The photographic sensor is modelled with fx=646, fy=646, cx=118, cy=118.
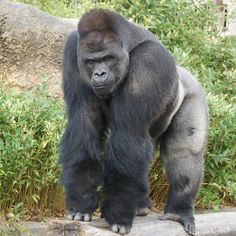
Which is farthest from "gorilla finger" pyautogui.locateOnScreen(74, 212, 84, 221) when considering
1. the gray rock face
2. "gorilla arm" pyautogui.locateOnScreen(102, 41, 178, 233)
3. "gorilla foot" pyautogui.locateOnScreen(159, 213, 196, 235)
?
the gray rock face

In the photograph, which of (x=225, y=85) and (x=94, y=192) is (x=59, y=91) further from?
(x=94, y=192)

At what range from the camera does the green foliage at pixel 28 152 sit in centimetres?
510

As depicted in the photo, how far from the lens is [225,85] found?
Result: 7199 millimetres

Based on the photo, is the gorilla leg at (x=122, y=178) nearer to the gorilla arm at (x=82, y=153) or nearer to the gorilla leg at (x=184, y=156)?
the gorilla arm at (x=82, y=153)

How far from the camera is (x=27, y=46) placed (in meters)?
6.63

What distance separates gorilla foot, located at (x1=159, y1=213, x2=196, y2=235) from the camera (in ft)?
13.3

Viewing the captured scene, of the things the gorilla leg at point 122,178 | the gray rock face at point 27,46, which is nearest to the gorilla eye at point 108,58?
the gorilla leg at point 122,178

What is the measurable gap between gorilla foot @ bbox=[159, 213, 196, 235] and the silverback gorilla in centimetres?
1

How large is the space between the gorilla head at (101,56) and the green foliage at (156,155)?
1.50 m

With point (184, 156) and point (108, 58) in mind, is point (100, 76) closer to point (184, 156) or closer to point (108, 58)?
point (108, 58)

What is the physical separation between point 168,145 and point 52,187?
141 centimetres

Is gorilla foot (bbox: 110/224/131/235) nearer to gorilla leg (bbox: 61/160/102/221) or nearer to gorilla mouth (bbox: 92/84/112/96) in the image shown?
gorilla leg (bbox: 61/160/102/221)

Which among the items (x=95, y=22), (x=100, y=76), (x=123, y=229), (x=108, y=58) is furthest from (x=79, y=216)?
(x=95, y=22)

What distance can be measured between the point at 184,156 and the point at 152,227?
2.05 ft
